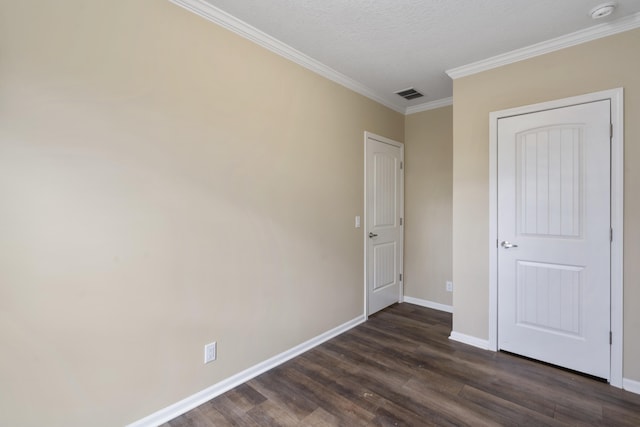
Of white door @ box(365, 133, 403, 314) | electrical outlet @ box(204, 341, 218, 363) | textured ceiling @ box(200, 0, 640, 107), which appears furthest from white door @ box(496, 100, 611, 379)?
electrical outlet @ box(204, 341, 218, 363)

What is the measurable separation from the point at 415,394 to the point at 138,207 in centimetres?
221

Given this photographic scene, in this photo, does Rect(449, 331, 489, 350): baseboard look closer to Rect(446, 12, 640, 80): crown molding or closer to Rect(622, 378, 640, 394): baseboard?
Rect(622, 378, 640, 394): baseboard

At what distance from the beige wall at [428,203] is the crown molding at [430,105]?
5 cm

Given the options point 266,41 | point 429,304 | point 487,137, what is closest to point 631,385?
point 429,304

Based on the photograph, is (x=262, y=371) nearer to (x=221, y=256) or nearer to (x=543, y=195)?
(x=221, y=256)

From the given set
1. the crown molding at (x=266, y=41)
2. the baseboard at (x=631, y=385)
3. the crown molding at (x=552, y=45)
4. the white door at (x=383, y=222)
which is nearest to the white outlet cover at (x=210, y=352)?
the white door at (x=383, y=222)

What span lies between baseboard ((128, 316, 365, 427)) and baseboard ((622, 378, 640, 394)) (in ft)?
7.33

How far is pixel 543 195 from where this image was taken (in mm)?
2434

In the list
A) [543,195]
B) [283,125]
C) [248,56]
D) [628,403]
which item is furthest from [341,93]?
[628,403]

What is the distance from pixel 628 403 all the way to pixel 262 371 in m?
2.56

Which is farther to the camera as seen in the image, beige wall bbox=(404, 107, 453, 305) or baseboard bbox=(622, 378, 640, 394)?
beige wall bbox=(404, 107, 453, 305)

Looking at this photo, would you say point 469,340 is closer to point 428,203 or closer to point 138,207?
point 428,203

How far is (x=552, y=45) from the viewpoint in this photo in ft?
7.82

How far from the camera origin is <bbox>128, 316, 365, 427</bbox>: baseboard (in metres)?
1.79
